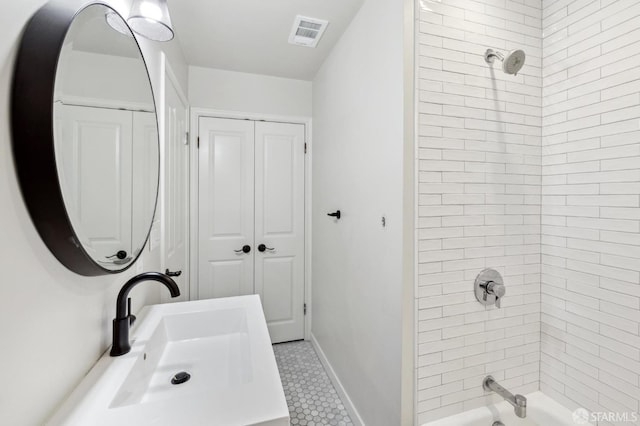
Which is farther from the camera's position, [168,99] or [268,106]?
[268,106]

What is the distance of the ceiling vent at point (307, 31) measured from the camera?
68.7 inches

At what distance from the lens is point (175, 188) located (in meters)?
1.97

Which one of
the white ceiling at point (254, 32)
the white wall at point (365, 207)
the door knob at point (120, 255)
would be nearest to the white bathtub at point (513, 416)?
the white wall at point (365, 207)

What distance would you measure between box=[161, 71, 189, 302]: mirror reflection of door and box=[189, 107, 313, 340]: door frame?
47 mm

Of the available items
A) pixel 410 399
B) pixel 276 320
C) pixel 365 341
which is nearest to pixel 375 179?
pixel 365 341

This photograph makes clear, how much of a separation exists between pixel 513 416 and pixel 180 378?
1529 mm

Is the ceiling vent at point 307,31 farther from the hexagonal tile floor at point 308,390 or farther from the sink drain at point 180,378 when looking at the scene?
the hexagonal tile floor at point 308,390

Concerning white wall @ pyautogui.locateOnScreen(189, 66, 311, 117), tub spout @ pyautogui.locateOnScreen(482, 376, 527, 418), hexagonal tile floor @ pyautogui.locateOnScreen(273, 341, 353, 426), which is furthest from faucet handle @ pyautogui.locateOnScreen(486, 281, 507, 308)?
white wall @ pyautogui.locateOnScreen(189, 66, 311, 117)

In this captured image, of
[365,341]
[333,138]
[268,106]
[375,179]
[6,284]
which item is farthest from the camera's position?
[268,106]

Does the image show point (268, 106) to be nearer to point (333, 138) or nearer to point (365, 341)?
point (333, 138)

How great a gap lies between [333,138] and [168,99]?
1.13 metres

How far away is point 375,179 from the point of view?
1.46 metres

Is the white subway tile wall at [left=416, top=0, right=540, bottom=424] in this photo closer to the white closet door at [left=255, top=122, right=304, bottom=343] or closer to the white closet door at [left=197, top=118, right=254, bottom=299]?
the white closet door at [left=255, top=122, right=304, bottom=343]

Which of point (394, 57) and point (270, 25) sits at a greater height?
point (270, 25)
